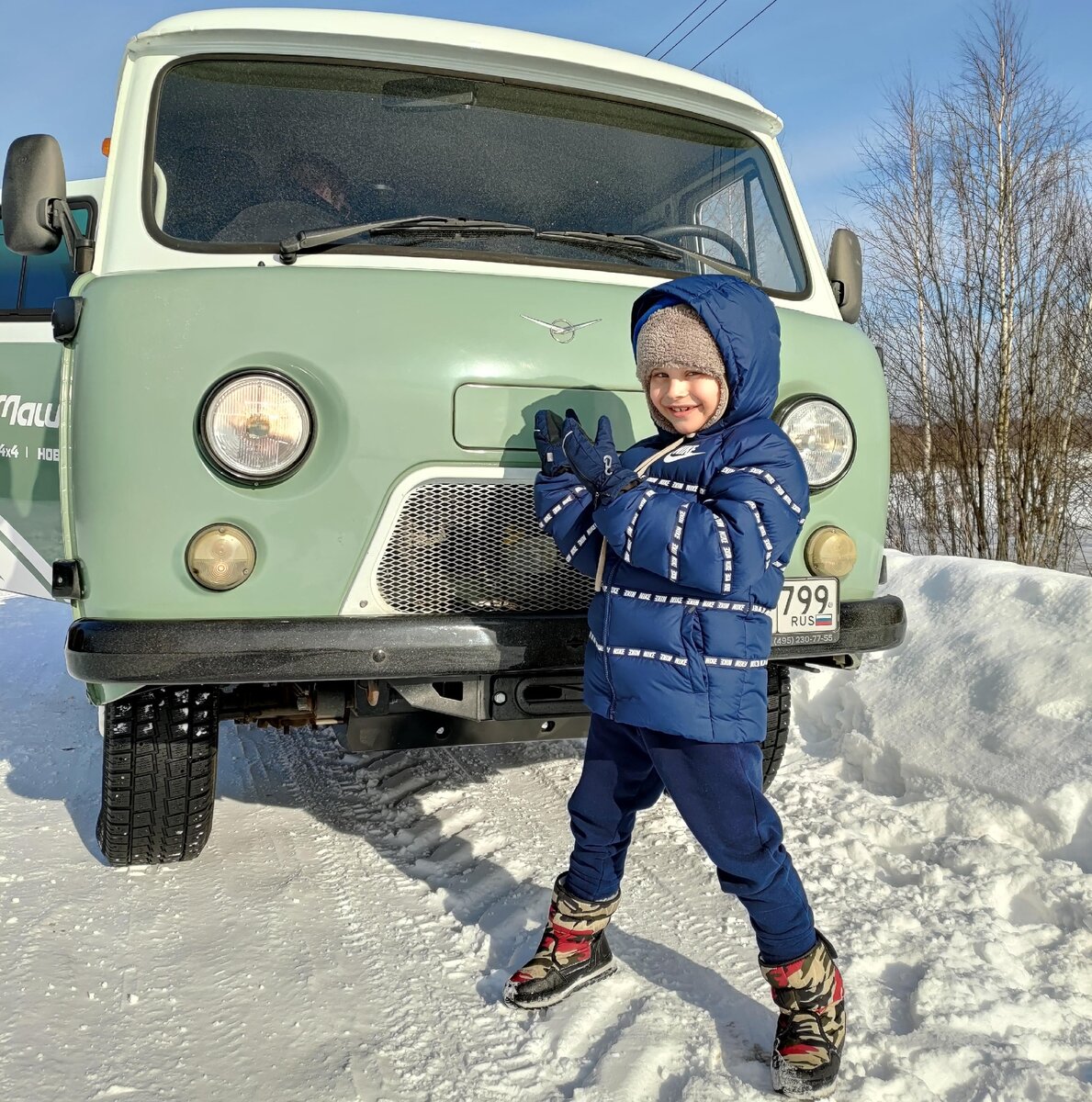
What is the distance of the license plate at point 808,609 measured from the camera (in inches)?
102

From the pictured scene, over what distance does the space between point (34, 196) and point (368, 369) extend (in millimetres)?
1171

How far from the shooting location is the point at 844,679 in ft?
15.4

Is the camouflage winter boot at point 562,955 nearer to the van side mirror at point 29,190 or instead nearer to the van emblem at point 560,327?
the van emblem at point 560,327

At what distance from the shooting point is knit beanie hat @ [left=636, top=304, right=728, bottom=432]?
202 centimetres

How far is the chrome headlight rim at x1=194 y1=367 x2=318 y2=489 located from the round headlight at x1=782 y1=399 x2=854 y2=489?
119cm

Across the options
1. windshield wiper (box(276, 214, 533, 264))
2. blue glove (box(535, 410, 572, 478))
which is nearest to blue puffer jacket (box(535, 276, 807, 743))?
blue glove (box(535, 410, 572, 478))

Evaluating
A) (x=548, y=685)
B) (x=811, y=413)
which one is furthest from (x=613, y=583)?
(x=811, y=413)

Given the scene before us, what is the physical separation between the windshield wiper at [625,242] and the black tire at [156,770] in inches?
61.9

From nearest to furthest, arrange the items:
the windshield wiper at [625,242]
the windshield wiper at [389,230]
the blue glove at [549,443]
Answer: the blue glove at [549,443] → the windshield wiper at [389,230] → the windshield wiper at [625,242]

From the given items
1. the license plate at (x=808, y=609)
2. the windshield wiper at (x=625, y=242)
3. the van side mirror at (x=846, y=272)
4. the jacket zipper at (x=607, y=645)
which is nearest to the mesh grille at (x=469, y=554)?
the jacket zipper at (x=607, y=645)

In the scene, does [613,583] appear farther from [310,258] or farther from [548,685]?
[310,258]

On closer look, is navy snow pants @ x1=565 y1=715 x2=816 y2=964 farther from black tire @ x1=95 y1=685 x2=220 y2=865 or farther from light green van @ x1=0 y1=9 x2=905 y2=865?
black tire @ x1=95 y1=685 x2=220 y2=865

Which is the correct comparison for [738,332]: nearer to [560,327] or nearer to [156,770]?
[560,327]

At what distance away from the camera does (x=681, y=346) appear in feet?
6.66
